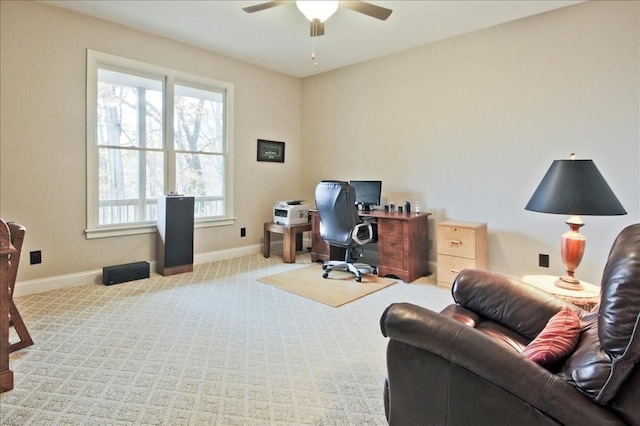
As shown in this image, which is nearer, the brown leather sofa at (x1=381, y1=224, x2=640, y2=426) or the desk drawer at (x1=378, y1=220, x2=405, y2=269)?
the brown leather sofa at (x1=381, y1=224, x2=640, y2=426)

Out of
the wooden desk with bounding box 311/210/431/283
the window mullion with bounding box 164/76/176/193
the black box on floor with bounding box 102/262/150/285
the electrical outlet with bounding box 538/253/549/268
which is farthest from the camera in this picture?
the window mullion with bounding box 164/76/176/193

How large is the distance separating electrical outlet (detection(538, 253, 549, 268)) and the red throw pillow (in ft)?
8.43

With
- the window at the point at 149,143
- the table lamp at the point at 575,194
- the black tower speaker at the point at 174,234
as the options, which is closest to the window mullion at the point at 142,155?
the window at the point at 149,143

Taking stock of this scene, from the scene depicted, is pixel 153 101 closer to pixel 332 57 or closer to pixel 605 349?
pixel 332 57

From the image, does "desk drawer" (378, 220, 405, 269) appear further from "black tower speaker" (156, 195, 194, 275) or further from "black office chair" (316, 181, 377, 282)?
"black tower speaker" (156, 195, 194, 275)

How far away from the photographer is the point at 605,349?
37.5 inches

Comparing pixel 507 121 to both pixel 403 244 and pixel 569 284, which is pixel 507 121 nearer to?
pixel 403 244

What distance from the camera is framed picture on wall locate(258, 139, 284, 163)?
534 cm

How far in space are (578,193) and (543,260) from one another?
186 centimetres

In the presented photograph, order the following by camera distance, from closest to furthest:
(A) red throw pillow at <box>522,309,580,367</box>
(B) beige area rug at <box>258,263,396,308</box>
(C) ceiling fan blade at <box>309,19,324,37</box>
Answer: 1. (A) red throw pillow at <box>522,309,580,367</box>
2. (C) ceiling fan blade at <box>309,19,324,37</box>
3. (B) beige area rug at <box>258,263,396,308</box>

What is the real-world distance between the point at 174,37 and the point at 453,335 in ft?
14.7

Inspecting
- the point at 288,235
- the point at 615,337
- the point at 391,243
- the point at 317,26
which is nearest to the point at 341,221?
the point at 391,243

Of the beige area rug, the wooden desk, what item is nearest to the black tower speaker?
the beige area rug

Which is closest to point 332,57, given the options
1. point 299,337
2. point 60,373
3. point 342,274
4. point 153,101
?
point 153,101
